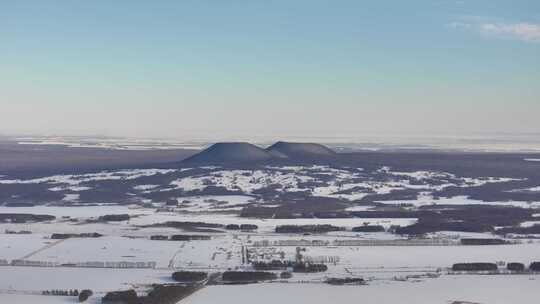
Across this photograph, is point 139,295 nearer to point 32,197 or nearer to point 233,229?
point 233,229

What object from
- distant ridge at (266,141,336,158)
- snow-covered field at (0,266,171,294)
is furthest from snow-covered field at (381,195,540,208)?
distant ridge at (266,141,336,158)

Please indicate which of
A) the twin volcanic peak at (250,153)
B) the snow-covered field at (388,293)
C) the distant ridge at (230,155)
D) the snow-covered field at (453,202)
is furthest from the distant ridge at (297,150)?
the snow-covered field at (388,293)

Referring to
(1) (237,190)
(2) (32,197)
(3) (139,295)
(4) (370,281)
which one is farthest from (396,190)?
(3) (139,295)

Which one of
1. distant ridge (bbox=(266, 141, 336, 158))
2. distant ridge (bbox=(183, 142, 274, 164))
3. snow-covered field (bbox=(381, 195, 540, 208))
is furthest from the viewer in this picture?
distant ridge (bbox=(266, 141, 336, 158))

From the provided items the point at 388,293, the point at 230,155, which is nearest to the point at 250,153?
the point at 230,155

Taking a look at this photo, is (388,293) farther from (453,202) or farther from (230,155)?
(230,155)

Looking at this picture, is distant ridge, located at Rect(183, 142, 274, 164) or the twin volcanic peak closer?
distant ridge, located at Rect(183, 142, 274, 164)

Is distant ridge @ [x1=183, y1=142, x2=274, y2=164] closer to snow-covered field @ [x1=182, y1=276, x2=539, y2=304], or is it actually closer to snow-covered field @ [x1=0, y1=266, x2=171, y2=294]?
snow-covered field @ [x1=0, y1=266, x2=171, y2=294]
